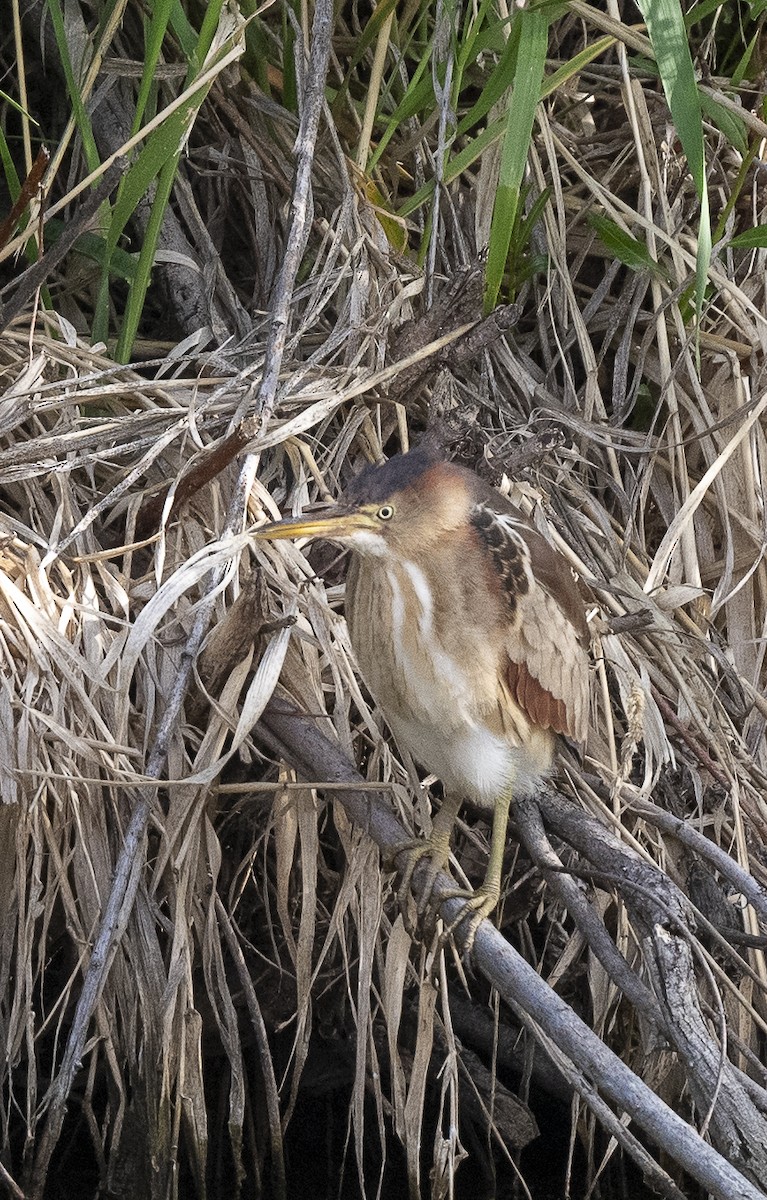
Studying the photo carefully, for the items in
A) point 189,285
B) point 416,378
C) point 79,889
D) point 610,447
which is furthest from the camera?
point 189,285

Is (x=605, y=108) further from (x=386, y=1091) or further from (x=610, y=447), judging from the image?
(x=386, y=1091)

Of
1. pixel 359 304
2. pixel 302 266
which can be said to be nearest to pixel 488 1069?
pixel 359 304

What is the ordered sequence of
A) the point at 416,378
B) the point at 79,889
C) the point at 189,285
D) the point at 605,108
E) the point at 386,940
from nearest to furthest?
1. the point at 79,889
2. the point at 386,940
3. the point at 416,378
4. the point at 189,285
5. the point at 605,108

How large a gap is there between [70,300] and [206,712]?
1.01m

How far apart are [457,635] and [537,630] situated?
114 millimetres

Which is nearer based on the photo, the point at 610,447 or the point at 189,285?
the point at 610,447

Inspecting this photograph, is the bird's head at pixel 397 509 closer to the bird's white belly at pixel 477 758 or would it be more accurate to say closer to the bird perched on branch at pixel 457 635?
the bird perched on branch at pixel 457 635

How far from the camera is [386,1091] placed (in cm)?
223

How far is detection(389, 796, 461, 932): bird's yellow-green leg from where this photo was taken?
1787 mm

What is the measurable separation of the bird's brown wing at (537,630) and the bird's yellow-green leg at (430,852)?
199mm

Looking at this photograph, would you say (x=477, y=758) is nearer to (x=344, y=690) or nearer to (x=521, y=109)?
(x=344, y=690)

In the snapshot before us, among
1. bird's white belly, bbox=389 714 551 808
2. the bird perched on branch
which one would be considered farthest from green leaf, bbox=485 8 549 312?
bird's white belly, bbox=389 714 551 808

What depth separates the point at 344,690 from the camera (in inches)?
78.7

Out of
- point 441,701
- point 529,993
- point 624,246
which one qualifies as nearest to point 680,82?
point 624,246
